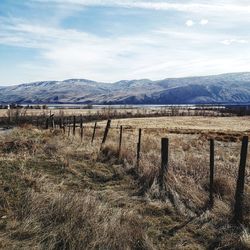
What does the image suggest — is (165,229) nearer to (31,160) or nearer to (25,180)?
(25,180)

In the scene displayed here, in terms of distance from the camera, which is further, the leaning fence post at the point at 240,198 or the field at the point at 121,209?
the leaning fence post at the point at 240,198

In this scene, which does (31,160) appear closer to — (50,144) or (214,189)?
(50,144)

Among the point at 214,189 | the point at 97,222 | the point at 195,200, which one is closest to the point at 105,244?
the point at 97,222

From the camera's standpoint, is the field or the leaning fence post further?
the leaning fence post

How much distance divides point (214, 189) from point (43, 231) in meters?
4.58

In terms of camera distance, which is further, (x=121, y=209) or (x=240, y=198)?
(x=121, y=209)

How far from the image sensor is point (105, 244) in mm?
6270

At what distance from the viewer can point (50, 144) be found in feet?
61.0

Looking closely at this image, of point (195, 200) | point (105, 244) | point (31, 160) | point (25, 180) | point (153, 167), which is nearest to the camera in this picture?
point (105, 244)

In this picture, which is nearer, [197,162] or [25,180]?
[25,180]

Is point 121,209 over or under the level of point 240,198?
under

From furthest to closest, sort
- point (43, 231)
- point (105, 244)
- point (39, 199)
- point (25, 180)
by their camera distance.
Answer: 1. point (25, 180)
2. point (39, 199)
3. point (43, 231)
4. point (105, 244)

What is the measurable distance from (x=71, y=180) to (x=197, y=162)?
395 centimetres

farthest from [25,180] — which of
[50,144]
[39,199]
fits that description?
[50,144]
